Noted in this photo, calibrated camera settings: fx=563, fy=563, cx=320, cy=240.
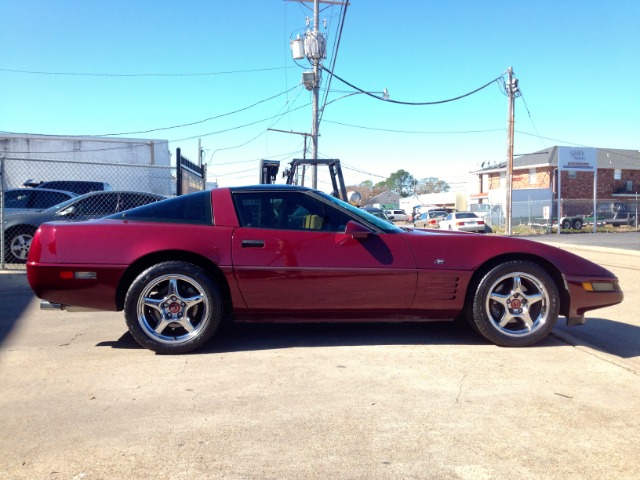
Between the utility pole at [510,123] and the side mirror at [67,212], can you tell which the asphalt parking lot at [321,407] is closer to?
the side mirror at [67,212]

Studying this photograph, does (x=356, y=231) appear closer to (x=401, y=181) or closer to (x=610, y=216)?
(x=610, y=216)

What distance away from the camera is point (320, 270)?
4.45 metres

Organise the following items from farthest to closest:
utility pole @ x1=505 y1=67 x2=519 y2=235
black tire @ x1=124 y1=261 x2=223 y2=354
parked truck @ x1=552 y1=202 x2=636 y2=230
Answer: parked truck @ x1=552 y1=202 x2=636 y2=230 < utility pole @ x1=505 y1=67 x2=519 y2=235 < black tire @ x1=124 y1=261 x2=223 y2=354

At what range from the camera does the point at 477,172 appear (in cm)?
5266

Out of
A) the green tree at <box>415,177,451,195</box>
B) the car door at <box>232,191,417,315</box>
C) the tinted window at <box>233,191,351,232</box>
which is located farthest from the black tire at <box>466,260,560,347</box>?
the green tree at <box>415,177,451,195</box>

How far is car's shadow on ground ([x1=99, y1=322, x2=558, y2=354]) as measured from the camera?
4.74 m

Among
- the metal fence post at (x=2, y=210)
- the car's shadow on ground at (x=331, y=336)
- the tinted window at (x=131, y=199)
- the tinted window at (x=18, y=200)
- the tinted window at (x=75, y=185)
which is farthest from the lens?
the tinted window at (x=75, y=185)

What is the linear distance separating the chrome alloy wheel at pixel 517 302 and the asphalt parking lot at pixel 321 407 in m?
0.20

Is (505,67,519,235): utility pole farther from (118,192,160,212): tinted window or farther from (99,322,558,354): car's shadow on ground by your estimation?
(99,322,558,354): car's shadow on ground

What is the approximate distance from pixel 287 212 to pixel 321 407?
182 cm

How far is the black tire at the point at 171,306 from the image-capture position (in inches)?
172

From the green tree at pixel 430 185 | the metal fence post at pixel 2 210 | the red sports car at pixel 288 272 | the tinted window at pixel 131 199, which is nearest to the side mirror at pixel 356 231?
the red sports car at pixel 288 272

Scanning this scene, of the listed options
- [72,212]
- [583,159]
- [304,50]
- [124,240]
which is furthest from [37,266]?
[583,159]

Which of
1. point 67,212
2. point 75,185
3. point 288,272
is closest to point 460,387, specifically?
point 288,272
